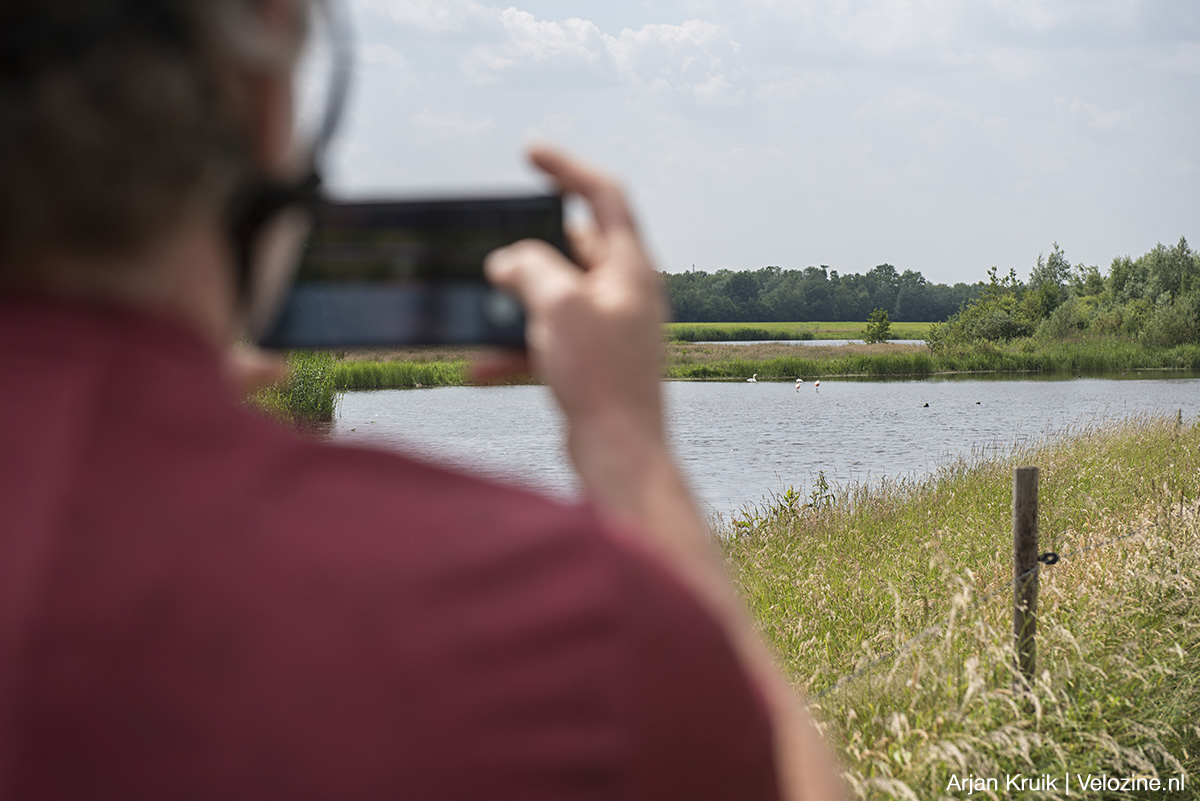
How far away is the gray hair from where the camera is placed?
42cm

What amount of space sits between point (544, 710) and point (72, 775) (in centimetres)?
19

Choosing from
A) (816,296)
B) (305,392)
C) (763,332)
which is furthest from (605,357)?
(816,296)

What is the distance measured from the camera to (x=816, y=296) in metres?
101

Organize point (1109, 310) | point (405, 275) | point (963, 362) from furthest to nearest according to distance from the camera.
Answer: point (1109, 310) → point (963, 362) → point (405, 275)

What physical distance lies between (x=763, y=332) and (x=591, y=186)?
268ft

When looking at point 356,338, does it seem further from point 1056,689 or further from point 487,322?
point 1056,689

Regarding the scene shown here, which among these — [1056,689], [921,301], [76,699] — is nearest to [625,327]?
[76,699]

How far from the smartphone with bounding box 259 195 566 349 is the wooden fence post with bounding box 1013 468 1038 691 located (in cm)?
376

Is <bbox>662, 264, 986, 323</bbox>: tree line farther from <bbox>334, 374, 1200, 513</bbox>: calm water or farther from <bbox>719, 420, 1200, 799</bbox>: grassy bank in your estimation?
<bbox>719, 420, 1200, 799</bbox>: grassy bank

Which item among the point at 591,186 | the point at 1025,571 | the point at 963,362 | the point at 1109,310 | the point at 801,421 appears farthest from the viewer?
the point at 1109,310

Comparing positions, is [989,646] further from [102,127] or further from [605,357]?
[102,127]

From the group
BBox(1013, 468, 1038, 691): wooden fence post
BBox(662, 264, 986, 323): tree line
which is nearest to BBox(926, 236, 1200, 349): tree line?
BBox(662, 264, 986, 323): tree line

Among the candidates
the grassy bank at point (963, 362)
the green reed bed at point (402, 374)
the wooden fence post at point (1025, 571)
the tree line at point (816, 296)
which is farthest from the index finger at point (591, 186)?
the tree line at point (816, 296)

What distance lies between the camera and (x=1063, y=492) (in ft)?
31.7
